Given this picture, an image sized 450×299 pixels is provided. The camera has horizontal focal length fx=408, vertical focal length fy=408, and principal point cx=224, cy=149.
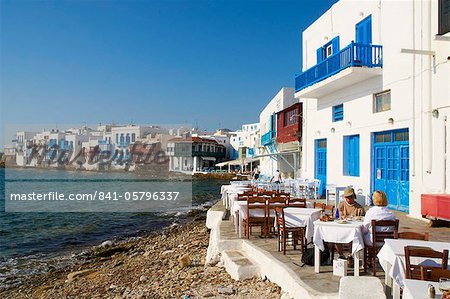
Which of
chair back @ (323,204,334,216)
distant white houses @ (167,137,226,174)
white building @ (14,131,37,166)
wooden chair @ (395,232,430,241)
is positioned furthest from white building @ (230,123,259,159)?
wooden chair @ (395,232,430,241)

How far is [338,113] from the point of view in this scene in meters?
16.2

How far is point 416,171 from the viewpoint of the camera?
432 inches

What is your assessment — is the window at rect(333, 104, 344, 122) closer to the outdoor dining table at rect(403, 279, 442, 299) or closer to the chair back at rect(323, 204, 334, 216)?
the chair back at rect(323, 204, 334, 216)

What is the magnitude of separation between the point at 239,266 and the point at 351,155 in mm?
9436

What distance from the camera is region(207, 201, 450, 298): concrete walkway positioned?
17.6 ft

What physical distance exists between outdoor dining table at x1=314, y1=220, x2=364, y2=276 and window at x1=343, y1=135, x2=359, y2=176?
8994 millimetres

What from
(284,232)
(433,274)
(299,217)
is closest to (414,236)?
(433,274)

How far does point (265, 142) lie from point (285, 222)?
95.8 ft

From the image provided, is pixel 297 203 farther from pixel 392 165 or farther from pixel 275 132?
pixel 275 132

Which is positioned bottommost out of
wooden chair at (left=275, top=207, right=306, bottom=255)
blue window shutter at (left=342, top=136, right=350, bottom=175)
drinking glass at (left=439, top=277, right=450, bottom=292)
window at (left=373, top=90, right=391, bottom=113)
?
wooden chair at (left=275, top=207, right=306, bottom=255)

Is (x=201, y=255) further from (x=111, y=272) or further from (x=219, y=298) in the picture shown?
(x=219, y=298)

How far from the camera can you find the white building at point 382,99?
1037cm

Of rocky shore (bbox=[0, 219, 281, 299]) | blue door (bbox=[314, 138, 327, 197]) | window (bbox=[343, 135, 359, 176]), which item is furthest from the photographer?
blue door (bbox=[314, 138, 327, 197])

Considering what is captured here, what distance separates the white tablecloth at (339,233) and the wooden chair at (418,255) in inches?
59.9
